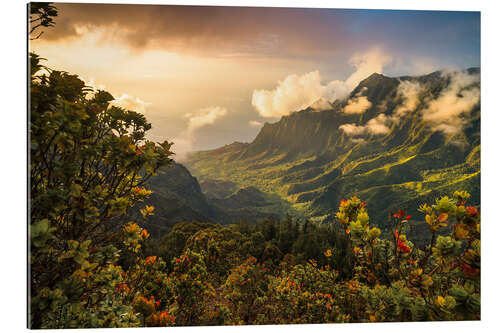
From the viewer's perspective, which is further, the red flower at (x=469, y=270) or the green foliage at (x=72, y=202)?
the red flower at (x=469, y=270)

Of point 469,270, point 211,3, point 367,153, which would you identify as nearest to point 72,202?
point 211,3

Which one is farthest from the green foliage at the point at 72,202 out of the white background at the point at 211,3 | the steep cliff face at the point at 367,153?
the steep cliff face at the point at 367,153

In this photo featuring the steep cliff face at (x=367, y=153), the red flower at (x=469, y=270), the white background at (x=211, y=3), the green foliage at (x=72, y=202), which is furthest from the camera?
the steep cliff face at (x=367, y=153)

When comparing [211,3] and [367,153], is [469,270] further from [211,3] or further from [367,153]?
[211,3]

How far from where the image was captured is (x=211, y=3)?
10.9ft

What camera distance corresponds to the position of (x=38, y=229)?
1761mm

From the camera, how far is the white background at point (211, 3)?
258cm

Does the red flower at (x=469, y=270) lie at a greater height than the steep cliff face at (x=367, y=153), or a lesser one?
lesser

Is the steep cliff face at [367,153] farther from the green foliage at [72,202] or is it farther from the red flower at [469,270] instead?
the green foliage at [72,202]

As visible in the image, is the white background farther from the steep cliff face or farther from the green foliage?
the steep cliff face

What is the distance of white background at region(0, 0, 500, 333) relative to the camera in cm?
258
